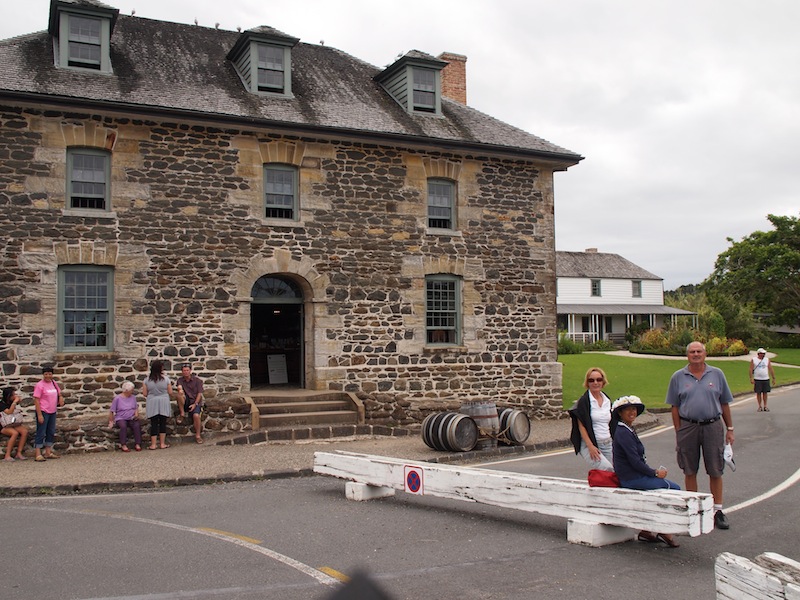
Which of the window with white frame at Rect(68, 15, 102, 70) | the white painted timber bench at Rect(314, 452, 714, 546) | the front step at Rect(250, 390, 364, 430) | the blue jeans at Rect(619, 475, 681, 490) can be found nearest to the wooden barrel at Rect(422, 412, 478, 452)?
the front step at Rect(250, 390, 364, 430)

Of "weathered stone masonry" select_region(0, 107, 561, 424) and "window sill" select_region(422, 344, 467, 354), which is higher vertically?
"weathered stone masonry" select_region(0, 107, 561, 424)

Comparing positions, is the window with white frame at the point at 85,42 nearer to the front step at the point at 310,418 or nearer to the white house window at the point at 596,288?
the front step at the point at 310,418

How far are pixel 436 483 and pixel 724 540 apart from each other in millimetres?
3055

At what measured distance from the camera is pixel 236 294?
54.8 ft

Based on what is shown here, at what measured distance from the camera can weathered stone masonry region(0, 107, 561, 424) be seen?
15250mm

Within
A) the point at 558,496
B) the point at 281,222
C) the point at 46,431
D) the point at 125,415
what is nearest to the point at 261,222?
the point at 281,222

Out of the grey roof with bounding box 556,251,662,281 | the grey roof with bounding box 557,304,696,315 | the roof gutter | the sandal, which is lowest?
the sandal

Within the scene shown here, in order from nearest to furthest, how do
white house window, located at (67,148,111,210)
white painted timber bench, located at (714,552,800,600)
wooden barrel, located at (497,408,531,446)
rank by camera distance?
A: white painted timber bench, located at (714,552,800,600) → wooden barrel, located at (497,408,531,446) → white house window, located at (67,148,111,210)

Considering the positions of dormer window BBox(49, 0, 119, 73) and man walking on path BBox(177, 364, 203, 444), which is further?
dormer window BBox(49, 0, 119, 73)

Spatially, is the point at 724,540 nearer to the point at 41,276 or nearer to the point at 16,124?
the point at 41,276

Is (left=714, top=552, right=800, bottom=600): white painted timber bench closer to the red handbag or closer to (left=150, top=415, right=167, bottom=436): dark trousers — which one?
the red handbag

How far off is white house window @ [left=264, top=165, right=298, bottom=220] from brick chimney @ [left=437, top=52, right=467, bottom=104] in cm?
719

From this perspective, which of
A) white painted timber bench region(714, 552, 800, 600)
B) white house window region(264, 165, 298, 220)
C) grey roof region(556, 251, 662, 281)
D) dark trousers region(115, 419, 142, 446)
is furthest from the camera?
grey roof region(556, 251, 662, 281)

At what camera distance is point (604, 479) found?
7574mm
